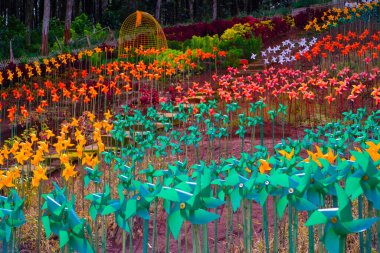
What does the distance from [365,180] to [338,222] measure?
0.93 feet

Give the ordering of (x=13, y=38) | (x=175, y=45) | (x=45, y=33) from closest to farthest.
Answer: (x=175, y=45)
(x=45, y=33)
(x=13, y=38)

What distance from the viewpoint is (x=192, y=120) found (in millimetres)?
8859

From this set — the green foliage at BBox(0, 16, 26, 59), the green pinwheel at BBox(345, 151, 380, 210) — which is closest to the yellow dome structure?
the green foliage at BBox(0, 16, 26, 59)

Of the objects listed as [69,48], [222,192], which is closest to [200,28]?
[69,48]

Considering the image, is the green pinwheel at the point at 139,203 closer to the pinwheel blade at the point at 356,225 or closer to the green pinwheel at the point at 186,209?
the green pinwheel at the point at 186,209

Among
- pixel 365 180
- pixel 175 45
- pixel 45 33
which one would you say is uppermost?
pixel 45 33

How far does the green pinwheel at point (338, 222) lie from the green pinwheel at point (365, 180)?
22cm

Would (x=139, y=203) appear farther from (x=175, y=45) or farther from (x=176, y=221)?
(x=175, y=45)

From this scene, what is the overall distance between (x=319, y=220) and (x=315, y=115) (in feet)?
23.3

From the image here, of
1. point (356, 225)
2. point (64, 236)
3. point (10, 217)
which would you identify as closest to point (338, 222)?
point (356, 225)

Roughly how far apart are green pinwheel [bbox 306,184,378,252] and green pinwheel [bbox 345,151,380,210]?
0.71ft

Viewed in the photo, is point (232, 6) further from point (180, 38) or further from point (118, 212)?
point (118, 212)

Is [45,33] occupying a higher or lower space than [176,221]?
higher

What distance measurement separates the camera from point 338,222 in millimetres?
1954
